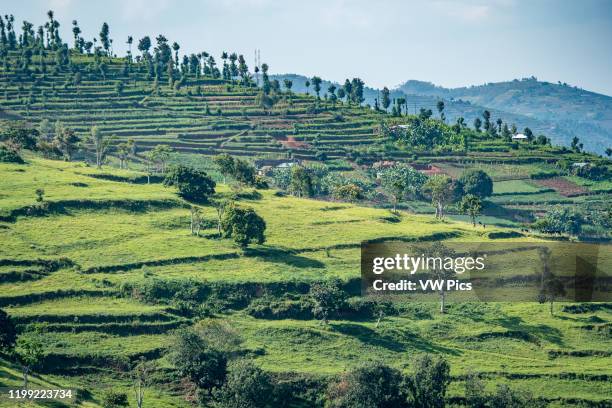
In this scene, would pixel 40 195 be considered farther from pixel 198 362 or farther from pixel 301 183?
pixel 198 362

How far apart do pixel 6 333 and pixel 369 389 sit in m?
40.3

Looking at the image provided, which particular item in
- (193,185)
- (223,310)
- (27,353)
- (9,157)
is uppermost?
(9,157)

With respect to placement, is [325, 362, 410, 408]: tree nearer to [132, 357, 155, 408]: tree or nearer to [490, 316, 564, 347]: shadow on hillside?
[132, 357, 155, 408]: tree

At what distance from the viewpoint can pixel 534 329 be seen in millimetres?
113188

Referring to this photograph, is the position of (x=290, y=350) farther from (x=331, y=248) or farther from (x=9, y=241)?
(x=9, y=241)

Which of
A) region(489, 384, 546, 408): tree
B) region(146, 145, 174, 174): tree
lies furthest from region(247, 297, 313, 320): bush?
region(146, 145, 174, 174): tree

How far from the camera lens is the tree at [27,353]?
8761 cm

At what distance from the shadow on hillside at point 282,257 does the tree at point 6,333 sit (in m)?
42.9

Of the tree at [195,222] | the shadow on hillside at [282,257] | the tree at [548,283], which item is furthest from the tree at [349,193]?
the tree at [548,283]

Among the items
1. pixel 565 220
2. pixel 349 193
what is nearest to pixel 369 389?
pixel 349 193

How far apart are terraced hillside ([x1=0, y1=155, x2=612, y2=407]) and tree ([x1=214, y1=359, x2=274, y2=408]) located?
14.0 ft

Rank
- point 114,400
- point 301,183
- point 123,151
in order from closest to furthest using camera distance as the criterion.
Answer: point 114,400 → point 301,183 → point 123,151

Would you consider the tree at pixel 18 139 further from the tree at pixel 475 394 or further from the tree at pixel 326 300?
the tree at pixel 475 394

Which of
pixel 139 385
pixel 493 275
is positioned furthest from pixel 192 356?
pixel 493 275
